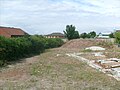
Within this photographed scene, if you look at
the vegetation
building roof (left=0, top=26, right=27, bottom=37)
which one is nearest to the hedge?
building roof (left=0, top=26, right=27, bottom=37)

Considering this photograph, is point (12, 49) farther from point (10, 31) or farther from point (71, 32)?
point (71, 32)

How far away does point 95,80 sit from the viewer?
33.4 ft

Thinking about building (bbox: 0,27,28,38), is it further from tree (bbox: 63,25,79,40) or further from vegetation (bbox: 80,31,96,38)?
vegetation (bbox: 80,31,96,38)

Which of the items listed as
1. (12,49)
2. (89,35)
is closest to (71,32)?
(89,35)

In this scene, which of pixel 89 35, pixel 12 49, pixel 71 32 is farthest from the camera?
pixel 89 35

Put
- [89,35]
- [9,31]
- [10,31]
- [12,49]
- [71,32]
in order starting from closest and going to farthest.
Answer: [12,49] → [9,31] → [10,31] → [71,32] → [89,35]

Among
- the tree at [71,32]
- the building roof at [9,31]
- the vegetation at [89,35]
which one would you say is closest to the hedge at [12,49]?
the building roof at [9,31]

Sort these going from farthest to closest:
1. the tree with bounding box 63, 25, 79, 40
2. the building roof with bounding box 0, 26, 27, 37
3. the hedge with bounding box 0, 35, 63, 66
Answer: the tree with bounding box 63, 25, 79, 40
the building roof with bounding box 0, 26, 27, 37
the hedge with bounding box 0, 35, 63, 66

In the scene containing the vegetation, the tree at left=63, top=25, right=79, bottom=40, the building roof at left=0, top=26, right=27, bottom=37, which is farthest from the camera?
the vegetation

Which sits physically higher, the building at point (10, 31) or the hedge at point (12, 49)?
the building at point (10, 31)

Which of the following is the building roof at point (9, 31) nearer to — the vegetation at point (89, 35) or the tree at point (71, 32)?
the tree at point (71, 32)

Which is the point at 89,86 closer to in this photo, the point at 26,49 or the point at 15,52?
the point at 15,52

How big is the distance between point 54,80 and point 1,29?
38.7 meters

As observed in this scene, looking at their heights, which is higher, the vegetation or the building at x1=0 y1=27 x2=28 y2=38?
the building at x1=0 y1=27 x2=28 y2=38
